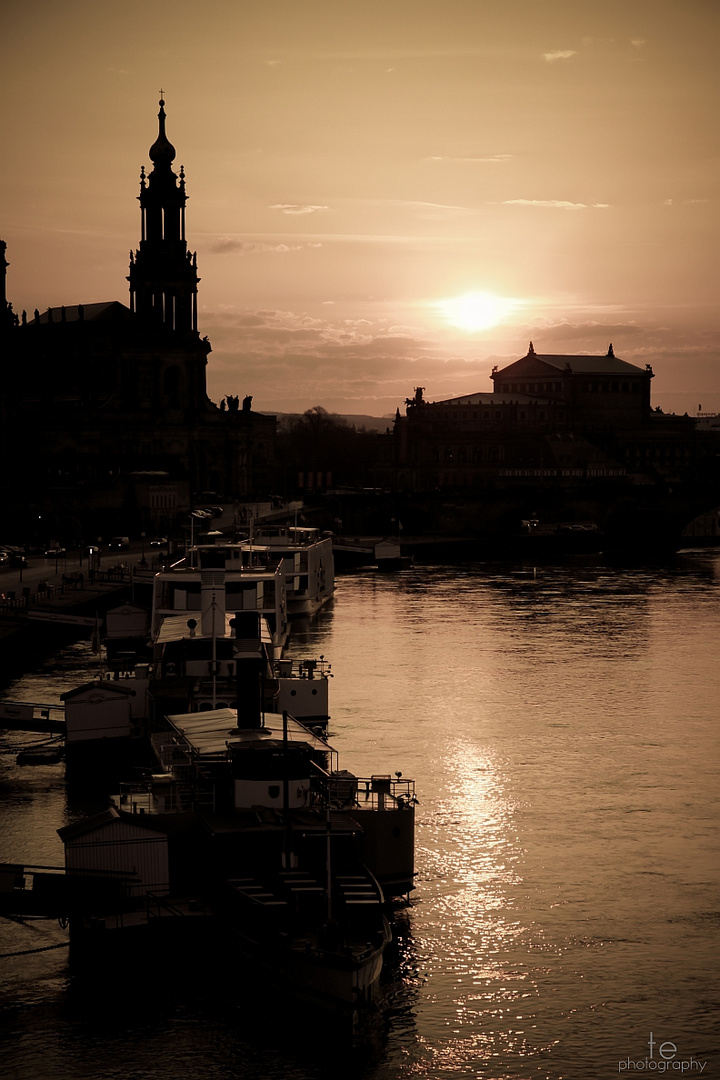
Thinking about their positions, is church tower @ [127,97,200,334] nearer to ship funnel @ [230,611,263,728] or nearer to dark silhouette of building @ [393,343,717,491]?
dark silhouette of building @ [393,343,717,491]

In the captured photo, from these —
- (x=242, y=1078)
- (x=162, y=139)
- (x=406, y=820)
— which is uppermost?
(x=162, y=139)

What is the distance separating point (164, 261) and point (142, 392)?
12.4 metres

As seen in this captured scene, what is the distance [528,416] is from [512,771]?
499 feet

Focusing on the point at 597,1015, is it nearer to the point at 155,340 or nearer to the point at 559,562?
the point at 559,562

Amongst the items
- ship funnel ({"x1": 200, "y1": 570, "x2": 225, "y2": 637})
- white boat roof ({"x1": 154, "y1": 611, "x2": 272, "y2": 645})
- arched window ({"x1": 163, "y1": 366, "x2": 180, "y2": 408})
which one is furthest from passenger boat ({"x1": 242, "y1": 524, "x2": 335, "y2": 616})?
arched window ({"x1": 163, "y1": 366, "x2": 180, "y2": 408})

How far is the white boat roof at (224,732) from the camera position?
89.2 ft

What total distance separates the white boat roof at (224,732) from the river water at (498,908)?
3.38m

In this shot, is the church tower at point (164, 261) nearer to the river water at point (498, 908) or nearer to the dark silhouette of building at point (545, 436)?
the dark silhouette of building at point (545, 436)

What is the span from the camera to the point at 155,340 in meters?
125

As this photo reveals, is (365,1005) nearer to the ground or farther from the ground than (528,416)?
nearer to the ground

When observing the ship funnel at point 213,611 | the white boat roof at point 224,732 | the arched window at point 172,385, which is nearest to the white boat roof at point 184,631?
the ship funnel at point 213,611

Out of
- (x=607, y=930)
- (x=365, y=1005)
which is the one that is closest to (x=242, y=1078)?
(x=365, y=1005)

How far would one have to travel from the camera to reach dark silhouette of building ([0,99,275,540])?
114m

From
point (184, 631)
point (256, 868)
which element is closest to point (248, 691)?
point (256, 868)
